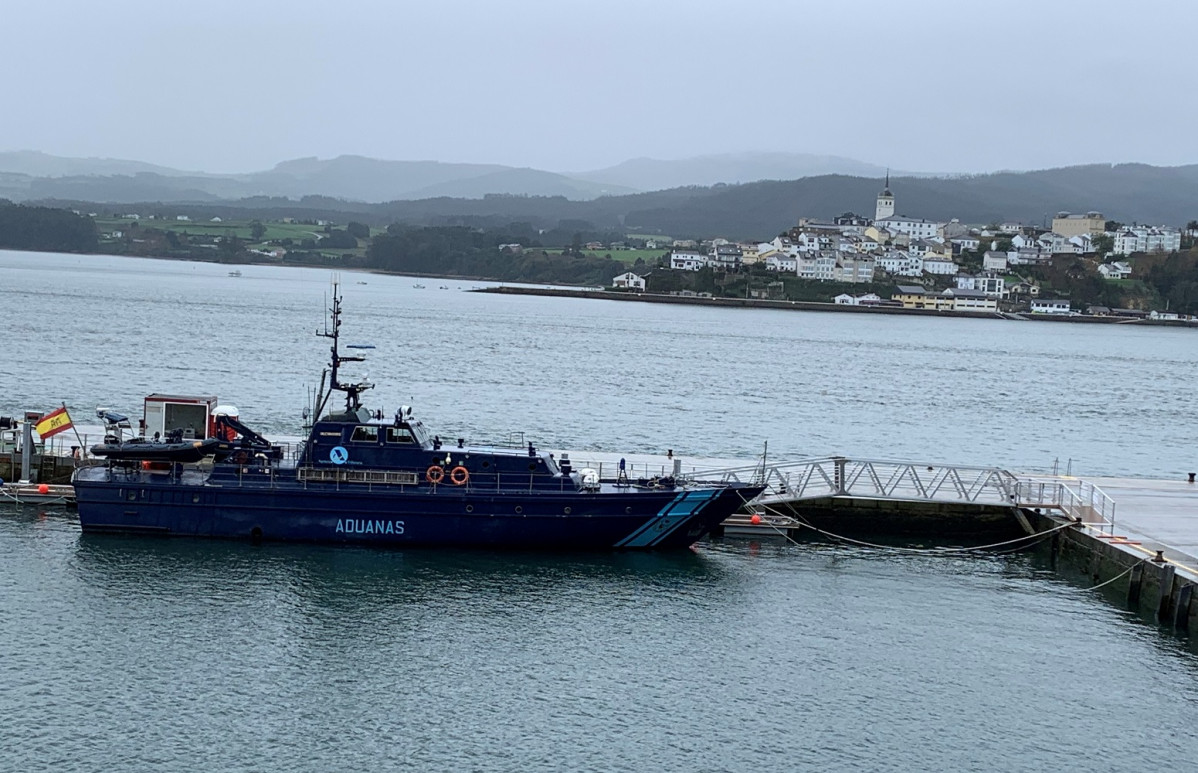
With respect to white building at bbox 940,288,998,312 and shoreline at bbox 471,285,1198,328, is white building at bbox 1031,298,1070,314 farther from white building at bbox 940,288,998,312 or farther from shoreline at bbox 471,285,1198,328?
white building at bbox 940,288,998,312

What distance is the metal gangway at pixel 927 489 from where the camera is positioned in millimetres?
33344

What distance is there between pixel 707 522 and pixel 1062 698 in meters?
9.97

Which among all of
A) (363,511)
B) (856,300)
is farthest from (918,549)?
(856,300)

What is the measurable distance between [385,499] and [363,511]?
1.90 feet

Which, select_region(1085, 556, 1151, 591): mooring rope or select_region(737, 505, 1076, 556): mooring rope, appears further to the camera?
select_region(737, 505, 1076, 556): mooring rope

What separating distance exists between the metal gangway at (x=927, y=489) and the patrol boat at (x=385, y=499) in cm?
365

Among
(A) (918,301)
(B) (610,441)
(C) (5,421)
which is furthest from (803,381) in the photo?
(A) (918,301)

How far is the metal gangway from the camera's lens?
3334 cm

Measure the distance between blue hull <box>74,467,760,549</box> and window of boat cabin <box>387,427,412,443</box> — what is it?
1.13 m

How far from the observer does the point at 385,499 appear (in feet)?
98.1

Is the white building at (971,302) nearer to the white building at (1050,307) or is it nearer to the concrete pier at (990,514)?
the white building at (1050,307)

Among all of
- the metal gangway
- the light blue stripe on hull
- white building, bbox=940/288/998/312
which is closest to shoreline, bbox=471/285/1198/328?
white building, bbox=940/288/998/312

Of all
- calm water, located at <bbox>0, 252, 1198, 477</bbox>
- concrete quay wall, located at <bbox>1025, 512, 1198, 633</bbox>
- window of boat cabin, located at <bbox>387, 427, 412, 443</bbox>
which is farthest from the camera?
calm water, located at <bbox>0, 252, 1198, 477</bbox>

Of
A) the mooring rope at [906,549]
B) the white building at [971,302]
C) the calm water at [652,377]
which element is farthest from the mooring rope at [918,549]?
the white building at [971,302]
